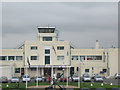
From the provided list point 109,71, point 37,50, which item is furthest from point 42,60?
point 109,71

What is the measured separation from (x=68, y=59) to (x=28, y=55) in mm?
7944

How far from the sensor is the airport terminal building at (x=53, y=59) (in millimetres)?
63719

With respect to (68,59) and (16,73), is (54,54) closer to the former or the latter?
(68,59)

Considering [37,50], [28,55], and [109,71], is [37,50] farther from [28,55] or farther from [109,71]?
[109,71]

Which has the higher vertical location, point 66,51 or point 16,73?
point 66,51

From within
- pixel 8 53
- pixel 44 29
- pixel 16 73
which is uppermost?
pixel 44 29

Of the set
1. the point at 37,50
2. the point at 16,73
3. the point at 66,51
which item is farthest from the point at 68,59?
the point at 16,73

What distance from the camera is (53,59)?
64.2 meters

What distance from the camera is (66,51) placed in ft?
211

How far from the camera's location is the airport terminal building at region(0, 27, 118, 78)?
209 ft

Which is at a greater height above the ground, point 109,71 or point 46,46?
point 46,46

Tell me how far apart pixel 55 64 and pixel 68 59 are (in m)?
2.80

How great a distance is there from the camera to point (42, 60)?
63875 millimetres

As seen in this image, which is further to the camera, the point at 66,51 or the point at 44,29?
the point at 44,29
